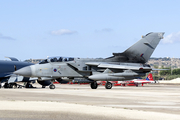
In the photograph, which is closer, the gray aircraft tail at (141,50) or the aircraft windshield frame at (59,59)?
the aircraft windshield frame at (59,59)

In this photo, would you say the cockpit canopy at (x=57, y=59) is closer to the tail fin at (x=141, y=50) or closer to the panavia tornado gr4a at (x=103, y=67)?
the panavia tornado gr4a at (x=103, y=67)

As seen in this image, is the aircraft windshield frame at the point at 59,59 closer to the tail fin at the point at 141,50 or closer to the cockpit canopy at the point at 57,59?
the cockpit canopy at the point at 57,59

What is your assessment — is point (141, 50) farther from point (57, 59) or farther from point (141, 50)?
point (57, 59)

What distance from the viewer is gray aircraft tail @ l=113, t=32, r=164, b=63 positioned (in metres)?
34.8

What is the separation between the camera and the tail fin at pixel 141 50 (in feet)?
114

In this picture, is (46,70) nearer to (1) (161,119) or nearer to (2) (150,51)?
(2) (150,51)

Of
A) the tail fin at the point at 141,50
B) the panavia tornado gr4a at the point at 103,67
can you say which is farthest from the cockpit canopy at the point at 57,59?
the tail fin at the point at 141,50

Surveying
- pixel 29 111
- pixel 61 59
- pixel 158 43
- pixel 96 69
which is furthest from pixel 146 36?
pixel 29 111

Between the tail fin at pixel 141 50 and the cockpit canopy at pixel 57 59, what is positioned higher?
the tail fin at pixel 141 50

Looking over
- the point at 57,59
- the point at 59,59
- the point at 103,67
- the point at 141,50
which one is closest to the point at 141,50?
the point at 141,50

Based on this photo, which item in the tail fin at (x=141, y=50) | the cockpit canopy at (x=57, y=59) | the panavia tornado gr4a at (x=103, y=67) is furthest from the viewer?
the tail fin at (x=141, y=50)

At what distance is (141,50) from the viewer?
3488 centimetres

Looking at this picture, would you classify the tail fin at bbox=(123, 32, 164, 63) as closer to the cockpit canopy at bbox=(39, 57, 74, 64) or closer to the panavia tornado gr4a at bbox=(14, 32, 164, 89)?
the panavia tornado gr4a at bbox=(14, 32, 164, 89)

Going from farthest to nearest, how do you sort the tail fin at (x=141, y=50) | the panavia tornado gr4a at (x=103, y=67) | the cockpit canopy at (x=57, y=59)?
the tail fin at (x=141, y=50), the cockpit canopy at (x=57, y=59), the panavia tornado gr4a at (x=103, y=67)
